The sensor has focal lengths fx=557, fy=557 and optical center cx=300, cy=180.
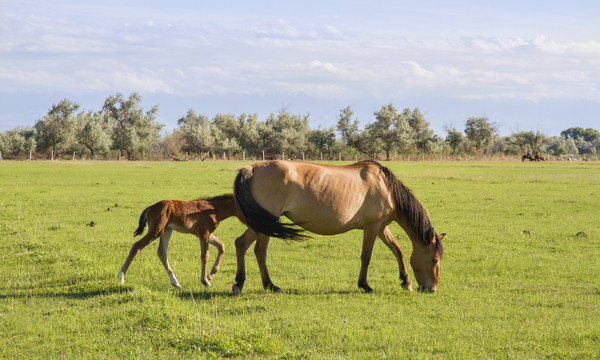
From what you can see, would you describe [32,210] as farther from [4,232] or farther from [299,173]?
[299,173]

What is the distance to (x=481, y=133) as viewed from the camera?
291ft

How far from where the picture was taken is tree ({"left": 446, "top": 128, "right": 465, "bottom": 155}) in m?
87.2

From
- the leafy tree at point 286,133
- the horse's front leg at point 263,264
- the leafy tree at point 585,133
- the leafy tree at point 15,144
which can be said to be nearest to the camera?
the horse's front leg at point 263,264

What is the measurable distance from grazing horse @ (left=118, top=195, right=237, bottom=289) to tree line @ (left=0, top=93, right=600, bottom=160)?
209 feet

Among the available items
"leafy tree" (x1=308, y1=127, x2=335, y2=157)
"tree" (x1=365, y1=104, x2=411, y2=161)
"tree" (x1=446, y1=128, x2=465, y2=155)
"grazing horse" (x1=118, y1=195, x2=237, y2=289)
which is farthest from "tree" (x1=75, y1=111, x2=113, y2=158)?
"grazing horse" (x1=118, y1=195, x2=237, y2=289)

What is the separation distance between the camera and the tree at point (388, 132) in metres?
80.9

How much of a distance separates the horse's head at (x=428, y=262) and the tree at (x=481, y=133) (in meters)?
83.9

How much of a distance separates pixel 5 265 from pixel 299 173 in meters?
5.85

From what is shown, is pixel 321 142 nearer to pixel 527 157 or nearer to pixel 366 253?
pixel 527 157

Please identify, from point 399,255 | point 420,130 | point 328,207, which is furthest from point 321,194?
point 420,130

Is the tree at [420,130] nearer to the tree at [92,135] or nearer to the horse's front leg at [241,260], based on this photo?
the tree at [92,135]

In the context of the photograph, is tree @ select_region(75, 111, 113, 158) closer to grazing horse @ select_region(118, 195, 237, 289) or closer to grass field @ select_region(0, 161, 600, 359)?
grass field @ select_region(0, 161, 600, 359)

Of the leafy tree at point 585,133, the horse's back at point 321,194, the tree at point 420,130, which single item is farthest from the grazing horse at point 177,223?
the leafy tree at point 585,133

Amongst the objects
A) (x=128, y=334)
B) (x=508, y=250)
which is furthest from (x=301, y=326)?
(x=508, y=250)
